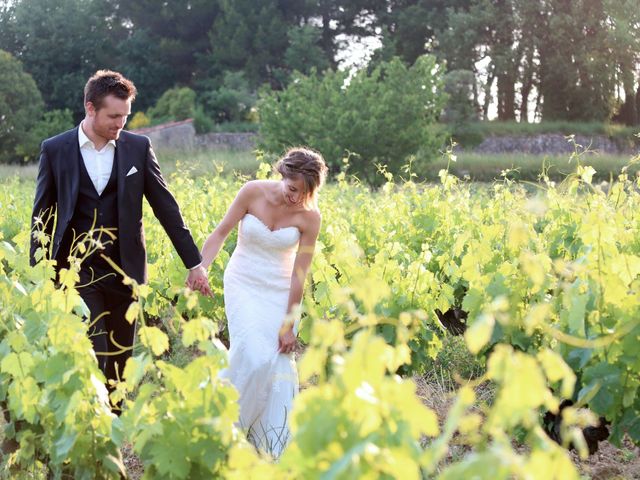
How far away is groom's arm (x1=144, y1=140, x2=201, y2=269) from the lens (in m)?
4.65

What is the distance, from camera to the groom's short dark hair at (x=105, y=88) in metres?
4.23

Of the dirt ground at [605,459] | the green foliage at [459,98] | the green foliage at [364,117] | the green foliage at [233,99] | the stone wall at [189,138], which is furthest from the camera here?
the green foliage at [233,99]

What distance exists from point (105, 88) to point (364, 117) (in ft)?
53.8

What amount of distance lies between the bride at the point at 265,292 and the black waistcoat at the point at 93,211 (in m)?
0.48

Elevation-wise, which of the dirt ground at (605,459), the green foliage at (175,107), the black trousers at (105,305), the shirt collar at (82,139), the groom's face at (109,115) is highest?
the groom's face at (109,115)

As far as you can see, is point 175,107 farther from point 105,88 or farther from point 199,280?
point 105,88

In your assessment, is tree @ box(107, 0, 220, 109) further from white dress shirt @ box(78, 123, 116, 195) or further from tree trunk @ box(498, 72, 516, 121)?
white dress shirt @ box(78, 123, 116, 195)

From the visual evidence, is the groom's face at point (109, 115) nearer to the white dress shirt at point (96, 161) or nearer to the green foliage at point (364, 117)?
the white dress shirt at point (96, 161)

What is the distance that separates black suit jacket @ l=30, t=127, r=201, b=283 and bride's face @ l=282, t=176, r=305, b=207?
22.0 inches

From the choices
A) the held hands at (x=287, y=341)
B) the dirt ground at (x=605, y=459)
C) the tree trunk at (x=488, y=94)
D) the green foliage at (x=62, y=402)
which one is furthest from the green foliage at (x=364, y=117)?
the green foliage at (x=62, y=402)

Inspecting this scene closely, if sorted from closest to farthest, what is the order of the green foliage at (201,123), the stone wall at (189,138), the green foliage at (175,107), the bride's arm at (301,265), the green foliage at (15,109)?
the bride's arm at (301,265), the stone wall at (189,138), the green foliage at (201,123), the green foliage at (15,109), the green foliage at (175,107)

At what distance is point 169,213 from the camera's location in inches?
184

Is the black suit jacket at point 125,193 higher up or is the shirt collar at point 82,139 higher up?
the shirt collar at point 82,139

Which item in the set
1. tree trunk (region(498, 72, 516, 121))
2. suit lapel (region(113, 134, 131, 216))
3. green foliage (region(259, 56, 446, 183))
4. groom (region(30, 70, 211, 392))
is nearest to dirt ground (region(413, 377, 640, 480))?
groom (region(30, 70, 211, 392))
